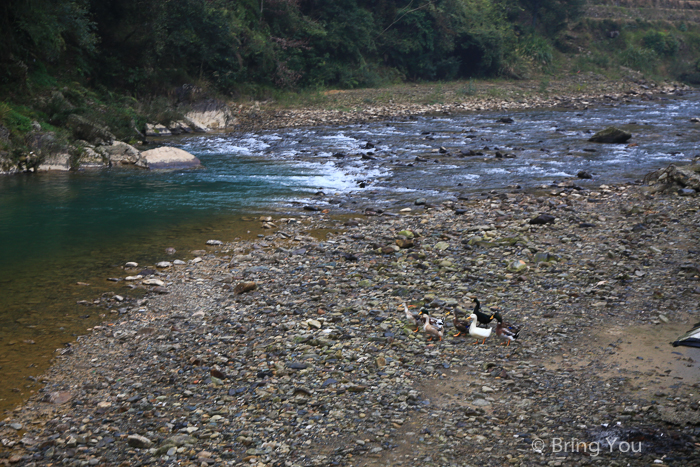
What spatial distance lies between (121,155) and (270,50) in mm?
16591

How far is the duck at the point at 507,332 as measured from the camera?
5.89 m

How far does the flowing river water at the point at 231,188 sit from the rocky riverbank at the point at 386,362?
72 centimetres

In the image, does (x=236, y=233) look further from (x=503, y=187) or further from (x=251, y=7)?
(x=251, y=7)

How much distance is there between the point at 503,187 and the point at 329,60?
25.8m

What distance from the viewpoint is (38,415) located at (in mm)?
5133

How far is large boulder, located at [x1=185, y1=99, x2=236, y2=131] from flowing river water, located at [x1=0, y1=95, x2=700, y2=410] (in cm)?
244

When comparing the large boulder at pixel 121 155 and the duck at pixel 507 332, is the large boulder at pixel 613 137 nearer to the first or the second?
the large boulder at pixel 121 155

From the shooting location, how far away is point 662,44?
54.1 m

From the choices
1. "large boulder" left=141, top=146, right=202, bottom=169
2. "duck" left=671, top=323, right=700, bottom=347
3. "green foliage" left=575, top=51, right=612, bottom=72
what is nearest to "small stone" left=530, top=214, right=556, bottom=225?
"duck" left=671, top=323, right=700, bottom=347

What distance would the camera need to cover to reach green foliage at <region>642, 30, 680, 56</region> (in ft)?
178

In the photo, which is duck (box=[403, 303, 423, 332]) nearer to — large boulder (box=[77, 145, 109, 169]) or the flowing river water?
the flowing river water

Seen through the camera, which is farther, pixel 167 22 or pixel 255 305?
pixel 167 22

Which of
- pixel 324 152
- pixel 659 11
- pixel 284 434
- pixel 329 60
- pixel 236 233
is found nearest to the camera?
pixel 284 434

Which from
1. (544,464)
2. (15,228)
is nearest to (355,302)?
(544,464)
